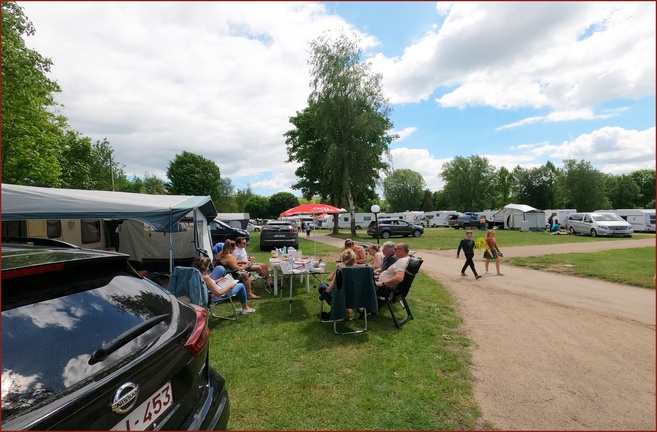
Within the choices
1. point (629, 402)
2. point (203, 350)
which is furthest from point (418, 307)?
point (203, 350)

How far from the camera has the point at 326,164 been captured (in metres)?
24.5

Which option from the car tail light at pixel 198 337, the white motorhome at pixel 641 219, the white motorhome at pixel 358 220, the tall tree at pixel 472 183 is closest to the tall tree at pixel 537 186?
the tall tree at pixel 472 183

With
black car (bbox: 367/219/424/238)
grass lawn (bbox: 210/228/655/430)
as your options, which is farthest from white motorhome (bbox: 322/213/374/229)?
grass lawn (bbox: 210/228/655/430)

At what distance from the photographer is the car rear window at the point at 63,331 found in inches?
50.7

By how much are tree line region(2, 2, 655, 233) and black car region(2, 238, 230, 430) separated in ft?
8.61

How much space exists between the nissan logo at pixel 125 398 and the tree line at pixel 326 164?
2.64 metres

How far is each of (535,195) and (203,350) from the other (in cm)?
6535

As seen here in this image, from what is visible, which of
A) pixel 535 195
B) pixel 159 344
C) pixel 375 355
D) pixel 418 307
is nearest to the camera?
pixel 159 344

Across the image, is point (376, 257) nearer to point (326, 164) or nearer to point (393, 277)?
point (393, 277)

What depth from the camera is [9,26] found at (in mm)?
12320

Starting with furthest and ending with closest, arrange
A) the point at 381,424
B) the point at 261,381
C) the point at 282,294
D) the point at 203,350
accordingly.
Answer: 1. the point at 282,294
2. the point at 261,381
3. the point at 381,424
4. the point at 203,350

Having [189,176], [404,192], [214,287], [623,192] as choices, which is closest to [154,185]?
[189,176]

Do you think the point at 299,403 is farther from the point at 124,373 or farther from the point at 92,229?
the point at 92,229

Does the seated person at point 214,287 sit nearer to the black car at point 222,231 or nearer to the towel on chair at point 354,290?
the towel on chair at point 354,290
